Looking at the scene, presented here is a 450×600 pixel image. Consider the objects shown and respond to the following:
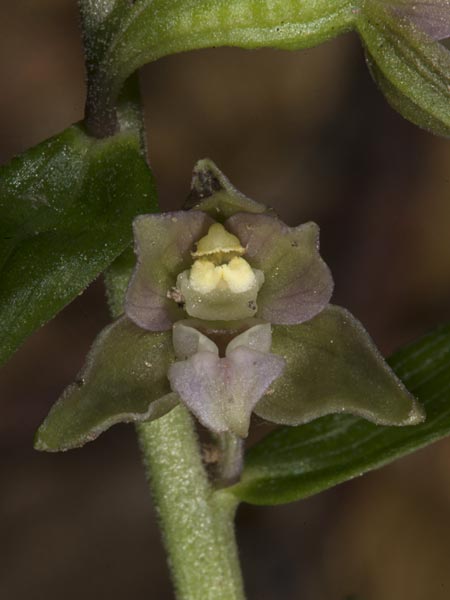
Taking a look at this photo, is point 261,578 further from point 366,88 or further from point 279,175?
point 366,88

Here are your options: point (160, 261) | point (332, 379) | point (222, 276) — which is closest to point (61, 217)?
point (160, 261)

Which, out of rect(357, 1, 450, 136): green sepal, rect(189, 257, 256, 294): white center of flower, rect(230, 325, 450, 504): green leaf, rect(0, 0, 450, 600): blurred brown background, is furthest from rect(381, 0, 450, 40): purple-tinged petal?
rect(0, 0, 450, 600): blurred brown background

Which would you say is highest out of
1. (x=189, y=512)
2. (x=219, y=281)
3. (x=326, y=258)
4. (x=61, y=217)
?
(x=61, y=217)

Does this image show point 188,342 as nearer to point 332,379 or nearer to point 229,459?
point 332,379

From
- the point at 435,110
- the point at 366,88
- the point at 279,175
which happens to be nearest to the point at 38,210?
the point at 435,110

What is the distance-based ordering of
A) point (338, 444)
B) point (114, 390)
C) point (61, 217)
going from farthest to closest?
point (338, 444), point (61, 217), point (114, 390)

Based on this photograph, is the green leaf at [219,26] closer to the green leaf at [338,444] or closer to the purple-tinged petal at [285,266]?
the purple-tinged petal at [285,266]

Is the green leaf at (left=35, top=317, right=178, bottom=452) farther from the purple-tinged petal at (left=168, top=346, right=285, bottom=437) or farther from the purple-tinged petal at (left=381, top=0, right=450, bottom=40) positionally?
the purple-tinged petal at (left=381, top=0, right=450, bottom=40)

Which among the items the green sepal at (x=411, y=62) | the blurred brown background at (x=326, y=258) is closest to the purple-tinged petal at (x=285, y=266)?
the green sepal at (x=411, y=62)
